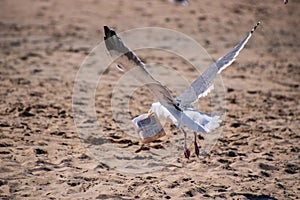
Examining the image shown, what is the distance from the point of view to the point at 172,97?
4602 mm

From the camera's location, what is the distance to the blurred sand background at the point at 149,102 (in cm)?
464

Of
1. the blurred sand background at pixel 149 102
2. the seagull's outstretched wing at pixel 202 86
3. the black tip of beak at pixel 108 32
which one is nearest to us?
the black tip of beak at pixel 108 32

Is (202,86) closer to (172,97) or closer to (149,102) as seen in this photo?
(172,97)

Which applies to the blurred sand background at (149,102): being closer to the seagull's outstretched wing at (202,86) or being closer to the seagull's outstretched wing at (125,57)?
the seagull's outstretched wing at (202,86)

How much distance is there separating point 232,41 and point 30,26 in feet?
16.6

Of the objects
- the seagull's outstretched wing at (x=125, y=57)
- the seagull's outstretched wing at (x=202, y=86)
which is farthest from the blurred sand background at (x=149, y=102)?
the seagull's outstretched wing at (x=125, y=57)

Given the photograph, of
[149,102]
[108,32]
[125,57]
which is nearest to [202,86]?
[125,57]

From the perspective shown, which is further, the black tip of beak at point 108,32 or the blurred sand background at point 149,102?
the blurred sand background at point 149,102

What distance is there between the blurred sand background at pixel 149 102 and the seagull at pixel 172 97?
0.58 meters

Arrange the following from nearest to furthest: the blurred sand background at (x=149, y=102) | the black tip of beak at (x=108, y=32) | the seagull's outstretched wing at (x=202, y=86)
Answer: the black tip of beak at (x=108, y=32)
the blurred sand background at (x=149, y=102)
the seagull's outstretched wing at (x=202, y=86)

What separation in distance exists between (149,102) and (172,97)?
Answer: 2.66 meters

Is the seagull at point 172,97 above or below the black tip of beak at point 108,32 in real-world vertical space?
below

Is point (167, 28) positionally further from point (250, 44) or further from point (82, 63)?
point (82, 63)

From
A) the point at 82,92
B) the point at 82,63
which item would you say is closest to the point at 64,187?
the point at 82,92
